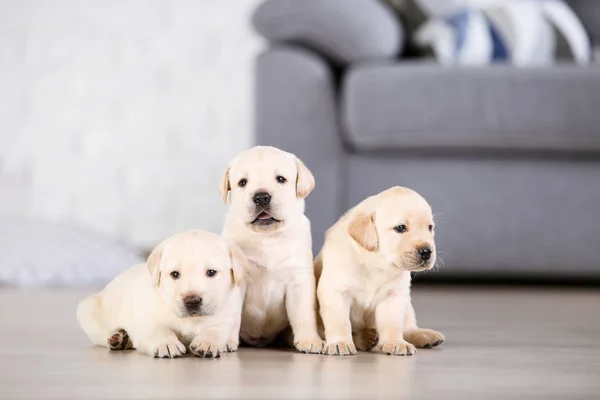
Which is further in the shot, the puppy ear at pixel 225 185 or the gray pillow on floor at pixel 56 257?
the gray pillow on floor at pixel 56 257

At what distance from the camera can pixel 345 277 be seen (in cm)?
143

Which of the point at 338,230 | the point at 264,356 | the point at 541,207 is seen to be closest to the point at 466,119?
the point at 541,207

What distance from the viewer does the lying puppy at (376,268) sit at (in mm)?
1395

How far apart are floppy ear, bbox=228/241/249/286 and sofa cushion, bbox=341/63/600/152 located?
50.5 inches

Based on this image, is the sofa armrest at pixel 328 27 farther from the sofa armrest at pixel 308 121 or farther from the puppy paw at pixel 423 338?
the puppy paw at pixel 423 338

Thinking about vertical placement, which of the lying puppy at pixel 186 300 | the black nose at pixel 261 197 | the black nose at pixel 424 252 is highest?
the black nose at pixel 261 197

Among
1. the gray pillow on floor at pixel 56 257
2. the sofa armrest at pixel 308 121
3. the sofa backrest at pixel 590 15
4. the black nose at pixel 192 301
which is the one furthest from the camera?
the sofa backrest at pixel 590 15

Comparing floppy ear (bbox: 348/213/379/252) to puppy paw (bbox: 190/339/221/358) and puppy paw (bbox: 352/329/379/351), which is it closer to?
puppy paw (bbox: 352/329/379/351)

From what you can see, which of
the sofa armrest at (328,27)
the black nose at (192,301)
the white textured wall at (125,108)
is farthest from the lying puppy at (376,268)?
the white textured wall at (125,108)

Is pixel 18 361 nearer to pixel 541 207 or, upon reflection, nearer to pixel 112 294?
pixel 112 294

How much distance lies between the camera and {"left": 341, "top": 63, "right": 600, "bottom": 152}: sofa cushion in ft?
8.43

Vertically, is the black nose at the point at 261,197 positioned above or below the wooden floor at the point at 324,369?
above

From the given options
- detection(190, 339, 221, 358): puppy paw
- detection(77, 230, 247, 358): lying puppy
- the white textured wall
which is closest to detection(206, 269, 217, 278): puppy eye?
detection(77, 230, 247, 358): lying puppy

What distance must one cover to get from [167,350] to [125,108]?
309 cm
